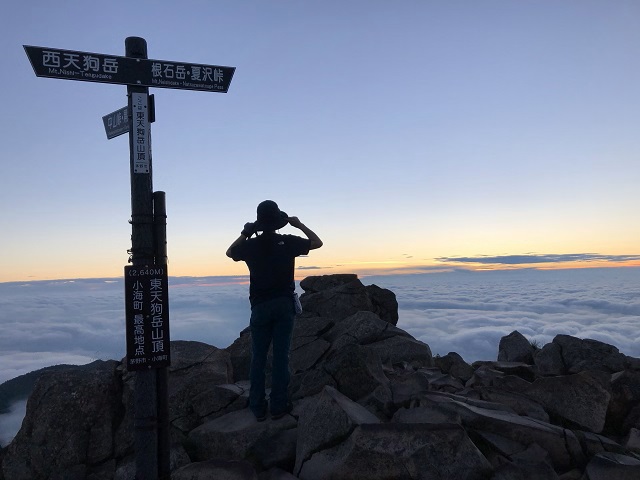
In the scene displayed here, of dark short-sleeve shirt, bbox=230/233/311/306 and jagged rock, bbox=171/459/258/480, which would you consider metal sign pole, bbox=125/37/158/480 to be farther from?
dark short-sleeve shirt, bbox=230/233/311/306

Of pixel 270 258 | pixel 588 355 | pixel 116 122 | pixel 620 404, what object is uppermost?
pixel 116 122

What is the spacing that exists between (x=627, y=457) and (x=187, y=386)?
7.96 metres

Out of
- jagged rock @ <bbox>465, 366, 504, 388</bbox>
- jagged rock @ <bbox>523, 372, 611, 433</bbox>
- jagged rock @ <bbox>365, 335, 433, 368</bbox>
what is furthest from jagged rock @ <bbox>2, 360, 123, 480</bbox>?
jagged rock @ <bbox>523, 372, 611, 433</bbox>

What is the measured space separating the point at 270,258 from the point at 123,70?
12.0 ft

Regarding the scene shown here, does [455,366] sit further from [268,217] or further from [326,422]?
[268,217]

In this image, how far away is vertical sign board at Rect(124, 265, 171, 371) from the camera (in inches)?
270

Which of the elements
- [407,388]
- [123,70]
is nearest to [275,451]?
[407,388]

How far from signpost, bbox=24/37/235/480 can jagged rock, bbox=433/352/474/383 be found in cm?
855

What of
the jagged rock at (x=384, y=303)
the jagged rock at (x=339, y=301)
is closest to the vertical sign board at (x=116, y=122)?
the jagged rock at (x=339, y=301)

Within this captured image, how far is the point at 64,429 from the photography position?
30.9 feet

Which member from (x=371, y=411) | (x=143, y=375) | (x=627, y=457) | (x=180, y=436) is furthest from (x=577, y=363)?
(x=143, y=375)

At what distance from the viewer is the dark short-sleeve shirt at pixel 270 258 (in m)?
8.43

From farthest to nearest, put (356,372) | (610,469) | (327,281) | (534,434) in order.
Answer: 1. (327,281)
2. (356,372)
3. (534,434)
4. (610,469)

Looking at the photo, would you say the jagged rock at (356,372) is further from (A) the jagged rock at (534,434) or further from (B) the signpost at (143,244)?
(B) the signpost at (143,244)
